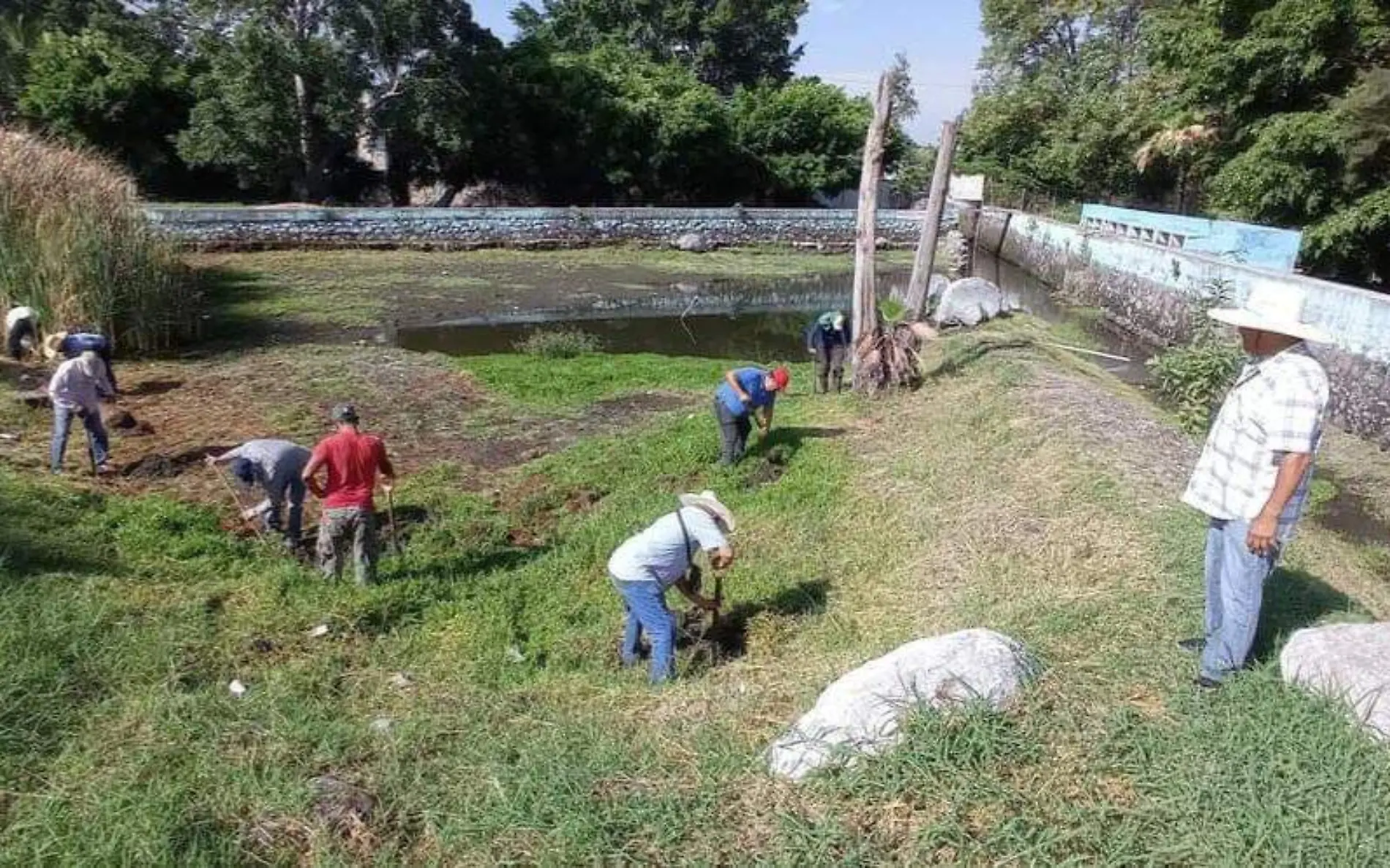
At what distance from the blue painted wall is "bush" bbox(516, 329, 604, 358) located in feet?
35.7

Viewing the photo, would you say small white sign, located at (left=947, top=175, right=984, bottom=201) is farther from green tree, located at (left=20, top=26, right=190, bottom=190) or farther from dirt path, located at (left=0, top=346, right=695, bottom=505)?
green tree, located at (left=20, top=26, right=190, bottom=190)

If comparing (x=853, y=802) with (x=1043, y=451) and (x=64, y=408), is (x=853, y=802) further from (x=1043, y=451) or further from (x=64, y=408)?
(x=64, y=408)

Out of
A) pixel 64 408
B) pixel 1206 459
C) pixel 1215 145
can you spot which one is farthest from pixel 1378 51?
pixel 64 408

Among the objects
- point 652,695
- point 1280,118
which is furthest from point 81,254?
point 1280,118

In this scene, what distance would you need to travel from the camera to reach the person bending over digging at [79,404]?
842cm

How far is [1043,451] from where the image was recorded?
7.82 m

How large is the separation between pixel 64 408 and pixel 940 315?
13234mm

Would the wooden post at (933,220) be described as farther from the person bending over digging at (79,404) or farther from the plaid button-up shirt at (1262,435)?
the person bending over digging at (79,404)

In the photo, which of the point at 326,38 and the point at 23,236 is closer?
the point at 23,236

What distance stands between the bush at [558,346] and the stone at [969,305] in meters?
6.20

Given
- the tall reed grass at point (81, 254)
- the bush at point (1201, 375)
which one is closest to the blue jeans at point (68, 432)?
the tall reed grass at point (81, 254)

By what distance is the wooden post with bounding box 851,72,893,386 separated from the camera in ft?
35.7

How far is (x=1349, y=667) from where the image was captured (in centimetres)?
378

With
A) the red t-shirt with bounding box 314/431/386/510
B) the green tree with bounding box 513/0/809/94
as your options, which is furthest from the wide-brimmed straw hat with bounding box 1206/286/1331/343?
the green tree with bounding box 513/0/809/94
